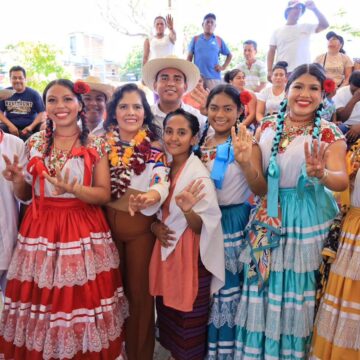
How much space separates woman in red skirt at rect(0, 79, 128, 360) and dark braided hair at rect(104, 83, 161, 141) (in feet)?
0.89

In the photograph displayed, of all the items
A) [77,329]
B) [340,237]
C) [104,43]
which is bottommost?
[77,329]

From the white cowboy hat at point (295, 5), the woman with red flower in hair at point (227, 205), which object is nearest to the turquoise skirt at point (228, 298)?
the woman with red flower in hair at point (227, 205)

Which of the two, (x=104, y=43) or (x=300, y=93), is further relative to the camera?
(x=104, y=43)

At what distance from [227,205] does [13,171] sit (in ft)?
4.34

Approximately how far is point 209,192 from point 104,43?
608 inches

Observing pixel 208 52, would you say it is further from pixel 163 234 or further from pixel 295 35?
pixel 163 234

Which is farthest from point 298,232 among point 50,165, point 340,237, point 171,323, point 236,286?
point 50,165

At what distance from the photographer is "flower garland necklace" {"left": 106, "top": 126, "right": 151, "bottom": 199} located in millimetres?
2344

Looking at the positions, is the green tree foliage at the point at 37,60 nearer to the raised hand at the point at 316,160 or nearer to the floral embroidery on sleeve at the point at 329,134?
the floral embroidery on sleeve at the point at 329,134

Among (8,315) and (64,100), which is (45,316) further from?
(64,100)

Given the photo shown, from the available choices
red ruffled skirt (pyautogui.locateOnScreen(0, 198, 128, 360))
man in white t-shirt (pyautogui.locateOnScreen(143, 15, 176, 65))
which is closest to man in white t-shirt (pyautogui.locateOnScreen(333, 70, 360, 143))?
red ruffled skirt (pyautogui.locateOnScreen(0, 198, 128, 360))

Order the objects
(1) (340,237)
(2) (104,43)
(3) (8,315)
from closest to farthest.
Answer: (1) (340,237)
(3) (8,315)
(2) (104,43)

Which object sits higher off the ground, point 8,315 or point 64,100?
point 64,100

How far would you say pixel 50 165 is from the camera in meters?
2.25
